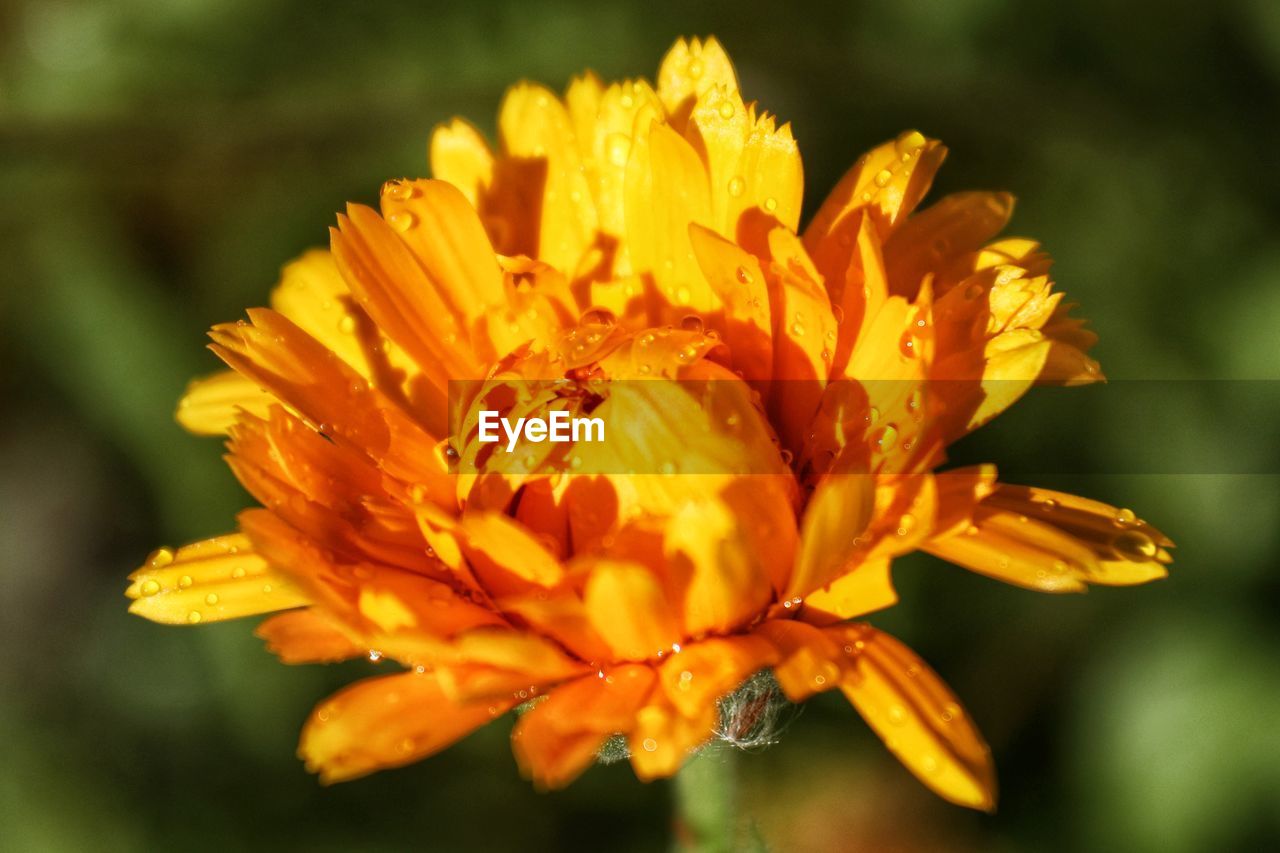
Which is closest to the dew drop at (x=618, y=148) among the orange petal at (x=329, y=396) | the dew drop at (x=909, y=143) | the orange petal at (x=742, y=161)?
the orange petal at (x=742, y=161)

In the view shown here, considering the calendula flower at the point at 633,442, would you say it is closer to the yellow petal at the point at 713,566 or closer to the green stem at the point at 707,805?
the yellow petal at the point at 713,566

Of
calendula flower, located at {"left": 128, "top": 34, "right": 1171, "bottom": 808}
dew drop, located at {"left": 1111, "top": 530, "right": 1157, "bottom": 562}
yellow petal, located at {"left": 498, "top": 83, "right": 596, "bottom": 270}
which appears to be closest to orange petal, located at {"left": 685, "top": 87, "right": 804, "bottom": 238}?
calendula flower, located at {"left": 128, "top": 34, "right": 1171, "bottom": 808}

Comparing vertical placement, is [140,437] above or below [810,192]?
below

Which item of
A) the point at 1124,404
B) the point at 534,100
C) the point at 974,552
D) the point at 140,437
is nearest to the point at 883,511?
the point at 974,552

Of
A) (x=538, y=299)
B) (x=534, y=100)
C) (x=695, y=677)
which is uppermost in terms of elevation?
(x=534, y=100)

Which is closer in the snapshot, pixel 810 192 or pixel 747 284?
pixel 747 284

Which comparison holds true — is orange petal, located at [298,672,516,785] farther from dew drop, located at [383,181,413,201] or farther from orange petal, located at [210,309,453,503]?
dew drop, located at [383,181,413,201]

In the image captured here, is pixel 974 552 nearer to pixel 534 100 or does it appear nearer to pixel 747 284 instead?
pixel 747 284

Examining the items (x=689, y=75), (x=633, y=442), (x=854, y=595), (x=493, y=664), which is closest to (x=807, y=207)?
(x=689, y=75)
